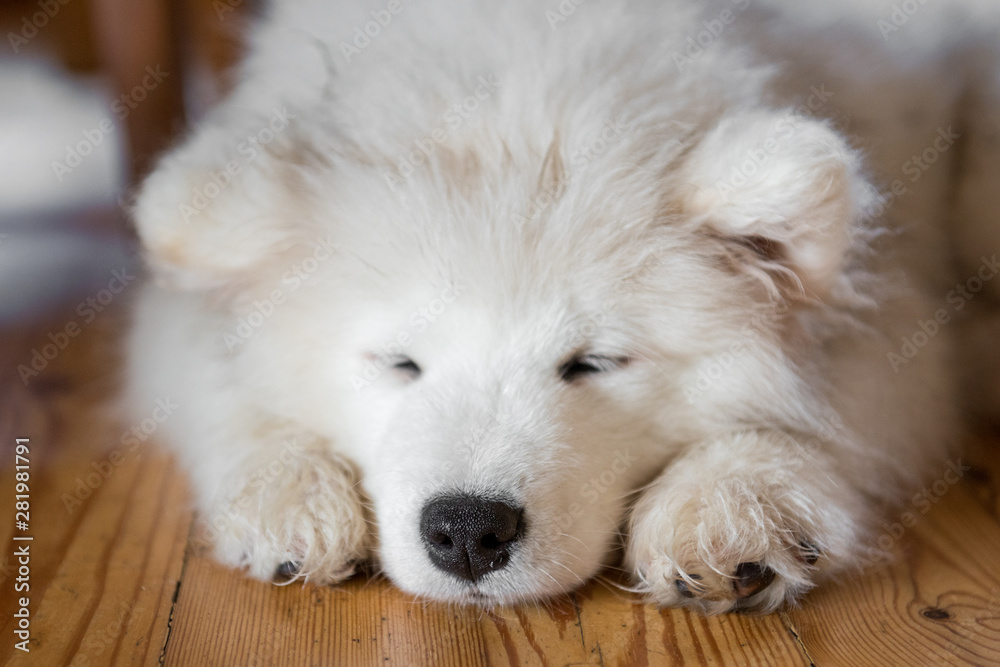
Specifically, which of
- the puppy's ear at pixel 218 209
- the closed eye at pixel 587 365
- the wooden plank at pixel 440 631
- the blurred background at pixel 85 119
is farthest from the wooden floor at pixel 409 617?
the blurred background at pixel 85 119

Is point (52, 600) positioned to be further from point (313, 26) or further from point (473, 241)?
point (313, 26)

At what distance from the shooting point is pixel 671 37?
182 centimetres

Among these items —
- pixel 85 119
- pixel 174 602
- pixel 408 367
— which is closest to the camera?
pixel 174 602

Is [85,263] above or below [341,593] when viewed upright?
below

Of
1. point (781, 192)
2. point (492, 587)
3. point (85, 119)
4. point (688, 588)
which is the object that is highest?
point (781, 192)

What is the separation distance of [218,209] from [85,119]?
10.4 feet

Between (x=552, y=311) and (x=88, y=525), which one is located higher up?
(x=552, y=311)

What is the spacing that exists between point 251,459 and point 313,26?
102cm

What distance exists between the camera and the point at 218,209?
1751 millimetres

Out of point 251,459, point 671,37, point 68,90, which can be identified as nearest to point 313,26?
point 671,37

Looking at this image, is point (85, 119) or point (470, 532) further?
point (85, 119)

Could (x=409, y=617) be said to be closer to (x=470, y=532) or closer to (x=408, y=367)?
(x=470, y=532)

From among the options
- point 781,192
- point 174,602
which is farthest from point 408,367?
point 781,192

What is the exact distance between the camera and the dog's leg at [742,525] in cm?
150
